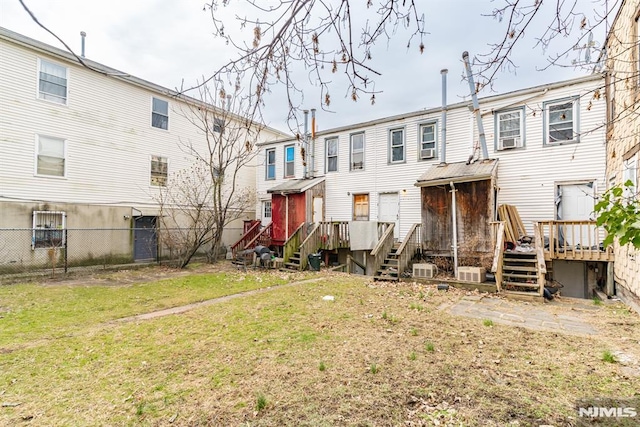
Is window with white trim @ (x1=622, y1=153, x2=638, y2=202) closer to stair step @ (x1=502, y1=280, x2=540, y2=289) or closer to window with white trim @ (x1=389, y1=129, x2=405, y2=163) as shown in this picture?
stair step @ (x1=502, y1=280, x2=540, y2=289)

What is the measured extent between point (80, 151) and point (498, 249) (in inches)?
601

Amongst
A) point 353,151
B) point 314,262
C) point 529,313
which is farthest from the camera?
point 353,151

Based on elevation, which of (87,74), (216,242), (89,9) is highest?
(87,74)

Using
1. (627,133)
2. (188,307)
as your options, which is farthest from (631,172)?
(188,307)

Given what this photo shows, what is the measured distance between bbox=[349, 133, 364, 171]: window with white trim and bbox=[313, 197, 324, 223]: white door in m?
2.12

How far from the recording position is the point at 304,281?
10250mm

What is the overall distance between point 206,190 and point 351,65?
49.5 ft

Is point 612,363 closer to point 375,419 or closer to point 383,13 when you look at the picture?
point 375,419

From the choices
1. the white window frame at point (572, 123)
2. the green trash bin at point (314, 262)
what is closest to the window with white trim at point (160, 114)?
the green trash bin at point (314, 262)

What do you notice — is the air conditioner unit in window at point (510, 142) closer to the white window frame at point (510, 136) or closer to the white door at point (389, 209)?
the white window frame at point (510, 136)

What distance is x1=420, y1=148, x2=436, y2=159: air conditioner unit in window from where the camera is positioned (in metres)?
12.6

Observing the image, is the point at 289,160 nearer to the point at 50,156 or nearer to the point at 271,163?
the point at 271,163

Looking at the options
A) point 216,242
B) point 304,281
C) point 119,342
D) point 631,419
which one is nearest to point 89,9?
point 119,342

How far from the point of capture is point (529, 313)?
6.40m
